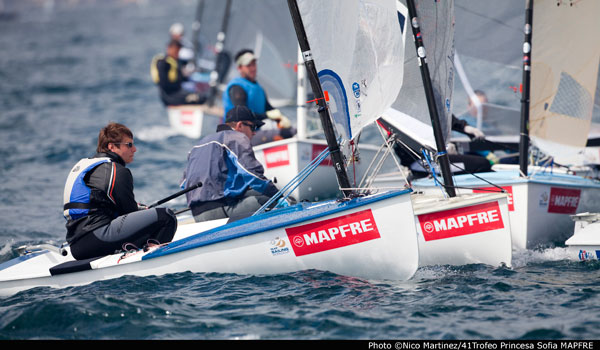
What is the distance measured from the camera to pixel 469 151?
25.7 ft

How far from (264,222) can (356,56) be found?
1322 millimetres

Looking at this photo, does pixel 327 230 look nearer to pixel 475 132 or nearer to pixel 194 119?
pixel 475 132

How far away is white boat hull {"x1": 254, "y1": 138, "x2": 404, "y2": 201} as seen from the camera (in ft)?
25.8

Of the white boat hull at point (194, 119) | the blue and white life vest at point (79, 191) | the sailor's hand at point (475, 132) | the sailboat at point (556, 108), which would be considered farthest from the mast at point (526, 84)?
the white boat hull at point (194, 119)

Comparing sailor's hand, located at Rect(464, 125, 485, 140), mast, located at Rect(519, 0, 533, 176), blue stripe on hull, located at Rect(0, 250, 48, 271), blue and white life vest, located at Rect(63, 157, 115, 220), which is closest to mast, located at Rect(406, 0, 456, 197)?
mast, located at Rect(519, 0, 533, 176)

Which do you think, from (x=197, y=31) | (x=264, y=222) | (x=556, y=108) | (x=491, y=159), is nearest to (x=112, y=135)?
(x=264, y=222)

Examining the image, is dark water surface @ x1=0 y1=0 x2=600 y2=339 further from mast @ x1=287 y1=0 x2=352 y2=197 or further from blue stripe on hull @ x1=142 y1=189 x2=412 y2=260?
mast @ x1=287 y1=0 x2=352 y2=197

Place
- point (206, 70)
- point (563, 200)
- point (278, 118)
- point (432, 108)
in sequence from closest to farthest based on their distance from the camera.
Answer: point (432, 108), point (563, 200), point (278, 118), point (206, 70)

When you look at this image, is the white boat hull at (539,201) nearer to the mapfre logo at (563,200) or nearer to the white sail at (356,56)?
the mapfre logo at (563,200)

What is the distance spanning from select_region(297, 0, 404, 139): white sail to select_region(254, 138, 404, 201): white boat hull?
8.68 feet

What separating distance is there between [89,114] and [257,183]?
11595 mm

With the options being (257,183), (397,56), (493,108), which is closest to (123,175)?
(257,183)

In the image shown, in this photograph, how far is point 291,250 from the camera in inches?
196
